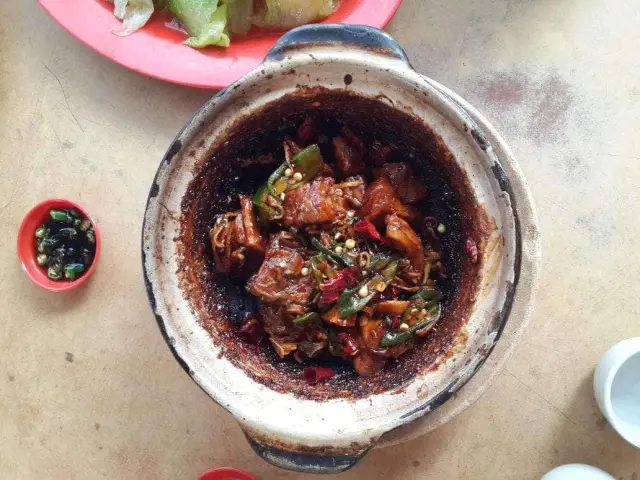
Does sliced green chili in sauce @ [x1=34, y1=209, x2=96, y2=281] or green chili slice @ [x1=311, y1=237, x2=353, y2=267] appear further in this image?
sliced green chili in sauce @ [x1=34, y1=209, x2=96, y2=281]

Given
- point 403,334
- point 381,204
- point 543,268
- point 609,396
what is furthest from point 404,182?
point 609,396

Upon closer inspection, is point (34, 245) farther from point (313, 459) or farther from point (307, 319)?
point (313, 459)

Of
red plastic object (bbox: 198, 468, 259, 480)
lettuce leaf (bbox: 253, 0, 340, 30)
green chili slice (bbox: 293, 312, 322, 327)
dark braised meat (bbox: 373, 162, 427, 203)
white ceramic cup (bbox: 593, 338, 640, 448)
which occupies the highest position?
lettuce leaf (bbox: 253, 0, 340, 30)

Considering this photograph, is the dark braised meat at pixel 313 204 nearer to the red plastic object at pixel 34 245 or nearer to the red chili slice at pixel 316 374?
the red chili slice at pixel 316 374

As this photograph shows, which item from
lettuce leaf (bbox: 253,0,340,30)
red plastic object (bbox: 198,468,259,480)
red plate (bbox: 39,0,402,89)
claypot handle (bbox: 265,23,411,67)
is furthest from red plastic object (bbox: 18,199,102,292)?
claypot handle (bbox: 265,23,411,67)

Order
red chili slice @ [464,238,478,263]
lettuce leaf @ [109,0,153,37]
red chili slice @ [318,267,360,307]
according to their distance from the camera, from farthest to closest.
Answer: lettuce leaf @ [109,0,153,37]
red chili slice @ [318,267,360,307]
red chili slice @ [464,238,478,263]

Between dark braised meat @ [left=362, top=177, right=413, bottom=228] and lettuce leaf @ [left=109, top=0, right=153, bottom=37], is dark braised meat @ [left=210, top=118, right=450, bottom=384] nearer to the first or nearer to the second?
dark braised meat @ [left=362, top=177, right=413, bottom=228]

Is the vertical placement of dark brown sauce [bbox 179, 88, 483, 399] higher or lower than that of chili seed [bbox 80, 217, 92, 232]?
higher
